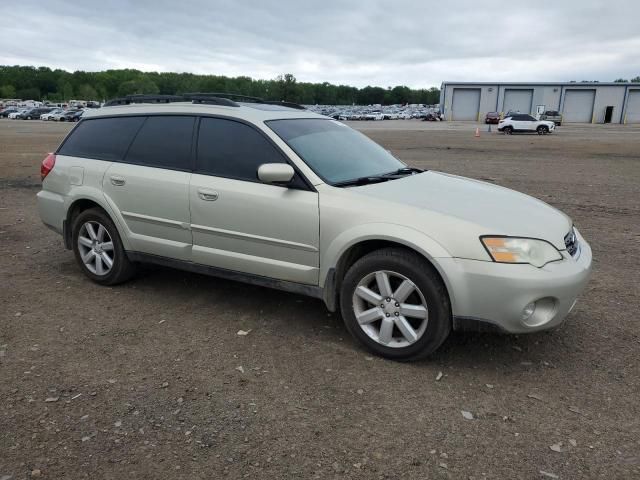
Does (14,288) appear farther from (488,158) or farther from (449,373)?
(488,158)

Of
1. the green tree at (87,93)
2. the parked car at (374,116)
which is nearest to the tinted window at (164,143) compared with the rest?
the parked car at (374,116)

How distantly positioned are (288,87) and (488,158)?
411 ft

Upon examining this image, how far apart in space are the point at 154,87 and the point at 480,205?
15935 centimetres

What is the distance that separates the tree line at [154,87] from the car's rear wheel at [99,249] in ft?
452

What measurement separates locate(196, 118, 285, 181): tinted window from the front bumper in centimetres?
165

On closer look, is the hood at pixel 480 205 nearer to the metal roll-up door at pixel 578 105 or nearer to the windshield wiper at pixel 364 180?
the windshield wiper at pixel 364 180

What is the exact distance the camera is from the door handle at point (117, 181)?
16.1 feet

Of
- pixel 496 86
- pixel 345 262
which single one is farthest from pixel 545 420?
pixel 496 86

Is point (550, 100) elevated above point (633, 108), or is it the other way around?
point (550, 100)

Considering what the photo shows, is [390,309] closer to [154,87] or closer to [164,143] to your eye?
[164,143]

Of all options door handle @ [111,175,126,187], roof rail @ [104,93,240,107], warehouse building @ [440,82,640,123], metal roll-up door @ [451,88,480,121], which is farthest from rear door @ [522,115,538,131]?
door handle @ [111,175,126,187]

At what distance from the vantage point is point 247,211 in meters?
4.21

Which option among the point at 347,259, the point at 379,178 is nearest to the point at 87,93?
the point at 379,178

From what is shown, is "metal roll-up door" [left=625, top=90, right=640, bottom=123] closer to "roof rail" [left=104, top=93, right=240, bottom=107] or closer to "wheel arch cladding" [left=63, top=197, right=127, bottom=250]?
"roof rail" [left=104, top=93, right=240, bottom=107]
